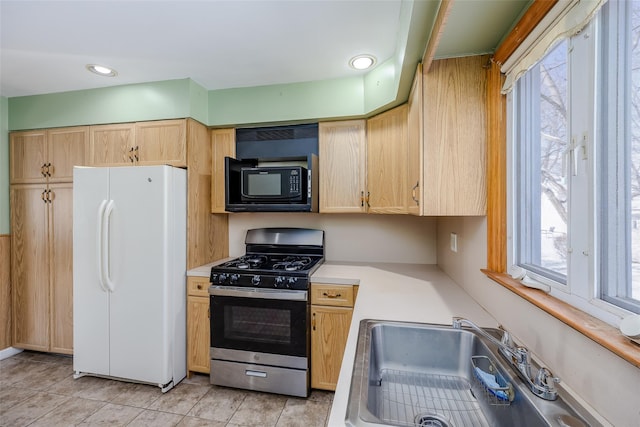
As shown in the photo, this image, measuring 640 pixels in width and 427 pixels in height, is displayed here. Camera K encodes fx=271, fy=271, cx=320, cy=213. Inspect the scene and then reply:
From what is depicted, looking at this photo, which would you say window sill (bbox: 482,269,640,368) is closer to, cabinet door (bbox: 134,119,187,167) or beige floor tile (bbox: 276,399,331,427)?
beige floor tile (bbox: 276,399,331,427)

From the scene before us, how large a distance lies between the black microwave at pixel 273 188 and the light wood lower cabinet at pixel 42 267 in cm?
150

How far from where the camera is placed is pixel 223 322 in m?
2.02

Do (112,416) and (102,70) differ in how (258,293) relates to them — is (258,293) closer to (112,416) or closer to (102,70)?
(112,416)

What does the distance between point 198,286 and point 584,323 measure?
2.21 m

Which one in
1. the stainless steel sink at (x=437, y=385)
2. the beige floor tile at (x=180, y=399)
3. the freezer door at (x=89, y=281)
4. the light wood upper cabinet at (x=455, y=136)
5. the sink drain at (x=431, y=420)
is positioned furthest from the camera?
the freezer door at (x=89, y=281)

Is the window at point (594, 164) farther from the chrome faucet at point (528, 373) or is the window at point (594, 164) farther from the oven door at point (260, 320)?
the oven door at point (260, 320)

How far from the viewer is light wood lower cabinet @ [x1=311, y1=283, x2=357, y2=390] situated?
1.92 metres

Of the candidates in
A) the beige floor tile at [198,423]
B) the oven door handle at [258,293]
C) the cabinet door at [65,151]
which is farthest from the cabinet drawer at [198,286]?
the cabinet door at [65,151]

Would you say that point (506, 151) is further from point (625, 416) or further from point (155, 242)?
point (155, 242)

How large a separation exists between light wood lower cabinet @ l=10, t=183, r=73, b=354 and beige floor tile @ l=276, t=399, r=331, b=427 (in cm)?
208

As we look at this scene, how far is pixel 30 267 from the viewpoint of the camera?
2482 millimetres

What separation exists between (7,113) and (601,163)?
4083 millimetres

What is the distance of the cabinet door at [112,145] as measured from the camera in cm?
226

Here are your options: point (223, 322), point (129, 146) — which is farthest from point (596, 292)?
point (129, 146)
